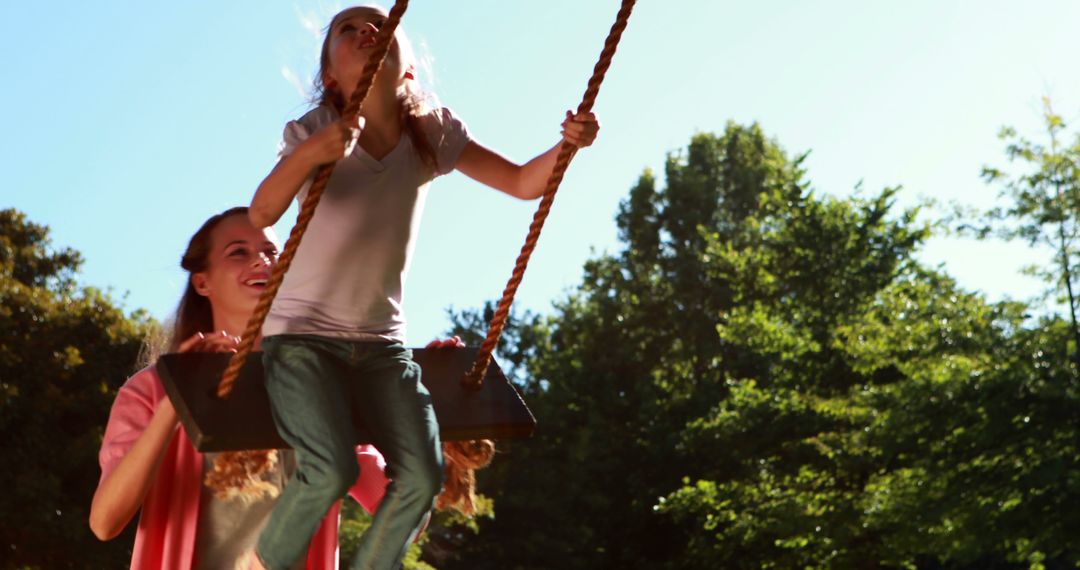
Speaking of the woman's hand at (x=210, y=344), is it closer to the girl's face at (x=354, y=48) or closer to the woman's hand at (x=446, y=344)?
the woman's hand at (x=446, y=344)

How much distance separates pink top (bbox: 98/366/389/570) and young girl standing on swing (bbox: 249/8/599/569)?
793mm

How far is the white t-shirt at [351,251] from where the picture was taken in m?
2.35

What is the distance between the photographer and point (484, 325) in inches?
1313

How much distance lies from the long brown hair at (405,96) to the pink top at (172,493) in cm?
96

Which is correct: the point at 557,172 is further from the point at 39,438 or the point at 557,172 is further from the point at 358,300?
the point at 39,438

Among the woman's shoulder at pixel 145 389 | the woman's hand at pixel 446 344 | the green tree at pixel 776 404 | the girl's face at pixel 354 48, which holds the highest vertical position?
the green tree at pixel 776 404

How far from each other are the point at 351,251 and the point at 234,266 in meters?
1.25

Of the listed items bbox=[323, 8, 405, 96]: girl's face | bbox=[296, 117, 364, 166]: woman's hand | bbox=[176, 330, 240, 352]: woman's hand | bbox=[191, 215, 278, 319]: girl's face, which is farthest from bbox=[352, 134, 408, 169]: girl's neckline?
bbox=[191, 215, 278, 319]: girl's face

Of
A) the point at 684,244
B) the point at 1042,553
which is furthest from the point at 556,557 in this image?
the point at 1042,553

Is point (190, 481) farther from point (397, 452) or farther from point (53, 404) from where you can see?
point (53, 404)

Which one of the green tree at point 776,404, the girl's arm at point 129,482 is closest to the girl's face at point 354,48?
the girl's arm at point 129,482

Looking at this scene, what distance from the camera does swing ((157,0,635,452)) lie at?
2.16m

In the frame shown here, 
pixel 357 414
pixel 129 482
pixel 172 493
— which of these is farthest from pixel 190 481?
pixel 357 414

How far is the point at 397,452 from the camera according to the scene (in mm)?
2281
